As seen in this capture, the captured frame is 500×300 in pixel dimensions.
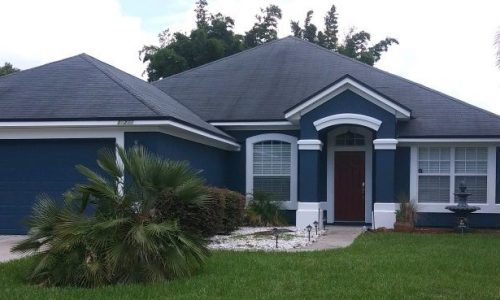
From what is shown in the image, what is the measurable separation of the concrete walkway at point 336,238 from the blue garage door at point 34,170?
5.23 meters

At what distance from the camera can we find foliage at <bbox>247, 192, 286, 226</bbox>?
1838 centimetres

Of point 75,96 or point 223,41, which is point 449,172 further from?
point 223,41

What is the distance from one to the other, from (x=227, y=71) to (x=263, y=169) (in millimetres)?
5089

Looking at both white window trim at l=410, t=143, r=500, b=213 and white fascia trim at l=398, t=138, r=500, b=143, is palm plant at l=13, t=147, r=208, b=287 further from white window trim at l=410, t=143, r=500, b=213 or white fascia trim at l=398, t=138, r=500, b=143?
white window trim at l=410, t=143, r=500, b=213

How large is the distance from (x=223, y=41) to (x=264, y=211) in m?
22.5

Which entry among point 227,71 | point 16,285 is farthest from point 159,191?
point 227,71

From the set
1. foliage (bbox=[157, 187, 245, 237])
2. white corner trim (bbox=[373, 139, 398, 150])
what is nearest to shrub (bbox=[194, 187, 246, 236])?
foliage (bbox=[157, 187, 245, 237])

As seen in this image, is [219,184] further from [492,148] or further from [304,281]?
[304,281]

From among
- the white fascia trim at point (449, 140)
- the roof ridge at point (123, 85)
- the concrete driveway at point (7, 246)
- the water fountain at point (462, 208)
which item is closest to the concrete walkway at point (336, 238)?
the water fountain at point (462, 208)

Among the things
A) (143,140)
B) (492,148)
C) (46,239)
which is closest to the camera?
(46,239)

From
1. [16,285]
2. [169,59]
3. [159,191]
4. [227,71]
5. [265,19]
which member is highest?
[265,19]

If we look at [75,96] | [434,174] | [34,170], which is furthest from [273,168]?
[34,170]

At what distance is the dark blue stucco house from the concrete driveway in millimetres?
490

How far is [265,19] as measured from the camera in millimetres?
46344
